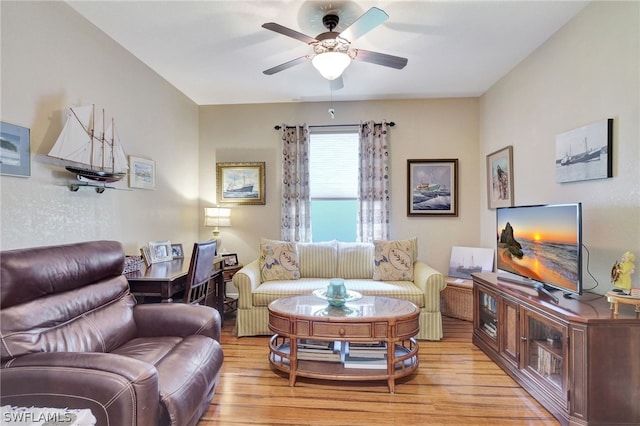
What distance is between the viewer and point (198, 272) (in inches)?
101

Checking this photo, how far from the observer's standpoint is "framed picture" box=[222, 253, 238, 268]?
3.88m

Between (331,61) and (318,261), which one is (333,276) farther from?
(331,61)

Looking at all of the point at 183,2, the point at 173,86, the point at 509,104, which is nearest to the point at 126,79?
the point at 173,86

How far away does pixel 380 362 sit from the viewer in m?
2.36

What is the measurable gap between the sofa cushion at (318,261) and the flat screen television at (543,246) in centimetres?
177

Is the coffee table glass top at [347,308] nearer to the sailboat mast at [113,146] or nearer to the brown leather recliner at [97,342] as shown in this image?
the brown leather recliner at [97,342]

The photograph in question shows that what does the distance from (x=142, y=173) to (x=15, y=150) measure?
1.24 metres

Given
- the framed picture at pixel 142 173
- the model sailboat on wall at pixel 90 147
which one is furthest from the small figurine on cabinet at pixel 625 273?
the framed picture at pixel 142 173

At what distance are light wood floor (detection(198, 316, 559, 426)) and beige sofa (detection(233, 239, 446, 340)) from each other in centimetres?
49

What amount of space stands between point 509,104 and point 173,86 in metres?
3.87

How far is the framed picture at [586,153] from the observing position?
210 cm

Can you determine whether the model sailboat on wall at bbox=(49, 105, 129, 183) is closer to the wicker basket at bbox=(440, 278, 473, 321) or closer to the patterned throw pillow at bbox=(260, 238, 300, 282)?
the patterned throw pillow at bbox=(260, 238, 300, 282)

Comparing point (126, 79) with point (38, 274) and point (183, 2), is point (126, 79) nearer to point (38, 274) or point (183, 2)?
point (183, 2)

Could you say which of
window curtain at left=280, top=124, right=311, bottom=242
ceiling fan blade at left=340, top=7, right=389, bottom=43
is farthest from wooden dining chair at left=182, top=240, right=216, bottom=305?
ceiling fan blade at left=340, top=7, right=389, bottom=43
